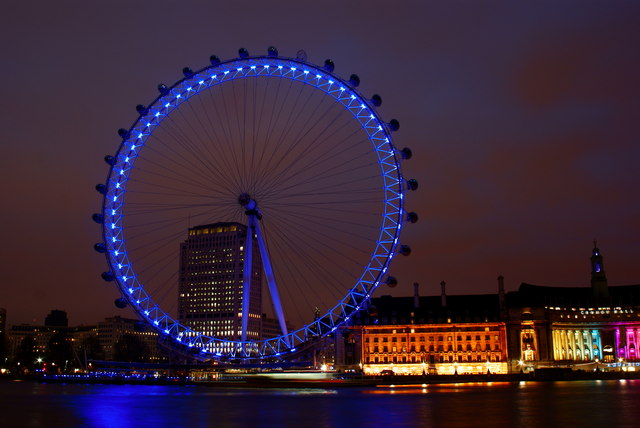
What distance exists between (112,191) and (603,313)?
12329cm

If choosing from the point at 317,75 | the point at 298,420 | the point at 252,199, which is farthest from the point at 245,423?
the point at 317,75

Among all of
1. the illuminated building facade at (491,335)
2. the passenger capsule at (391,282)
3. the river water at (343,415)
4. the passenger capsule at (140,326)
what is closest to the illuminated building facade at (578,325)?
the illuminated building facade at (491,335)

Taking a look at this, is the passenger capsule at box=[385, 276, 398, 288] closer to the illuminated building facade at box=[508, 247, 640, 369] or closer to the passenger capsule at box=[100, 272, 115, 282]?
the passenger capsule at box=[100, 272, 115, 282]

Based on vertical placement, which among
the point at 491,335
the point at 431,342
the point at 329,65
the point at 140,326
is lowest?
the point at 431,342

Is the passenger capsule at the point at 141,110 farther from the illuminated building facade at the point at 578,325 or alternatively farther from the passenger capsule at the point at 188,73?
the illuminated building facade at the point at 578,325

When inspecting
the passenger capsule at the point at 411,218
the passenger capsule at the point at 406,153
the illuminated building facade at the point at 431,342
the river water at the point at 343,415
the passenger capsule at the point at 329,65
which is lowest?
the river water at the point at 343,415

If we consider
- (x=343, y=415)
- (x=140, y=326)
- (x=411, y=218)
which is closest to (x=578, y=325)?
(x=411, y=218)

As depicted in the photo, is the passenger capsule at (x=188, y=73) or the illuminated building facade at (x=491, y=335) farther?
the illuminated building facade at (x=491, y=335)

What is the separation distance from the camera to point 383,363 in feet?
497

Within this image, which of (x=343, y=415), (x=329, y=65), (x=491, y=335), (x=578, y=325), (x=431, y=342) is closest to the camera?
(x=343, y=415)

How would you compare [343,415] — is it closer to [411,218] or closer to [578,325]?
[411,218]

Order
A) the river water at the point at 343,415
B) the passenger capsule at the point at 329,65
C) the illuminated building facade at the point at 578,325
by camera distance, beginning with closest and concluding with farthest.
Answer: the river water at the point at 343,415 < the passenger capsule at the point at 329,65 < the illuminated building facade at the point at 578,325

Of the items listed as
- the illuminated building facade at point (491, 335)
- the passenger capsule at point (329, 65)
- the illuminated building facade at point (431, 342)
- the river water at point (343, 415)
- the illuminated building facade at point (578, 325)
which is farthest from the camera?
the illuminated building facade at point (431, 342)

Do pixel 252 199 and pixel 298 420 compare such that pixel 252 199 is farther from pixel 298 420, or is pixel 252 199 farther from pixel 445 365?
pixel 445 365
